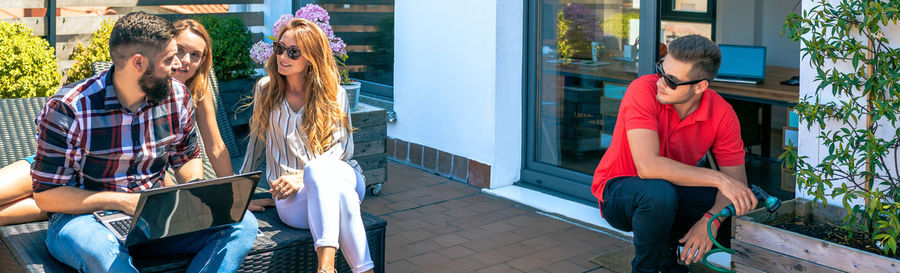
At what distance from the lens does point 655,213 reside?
2.96m

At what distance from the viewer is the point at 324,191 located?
299cm

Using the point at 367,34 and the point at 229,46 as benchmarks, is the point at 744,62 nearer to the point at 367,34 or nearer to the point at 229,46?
the point at 367,34

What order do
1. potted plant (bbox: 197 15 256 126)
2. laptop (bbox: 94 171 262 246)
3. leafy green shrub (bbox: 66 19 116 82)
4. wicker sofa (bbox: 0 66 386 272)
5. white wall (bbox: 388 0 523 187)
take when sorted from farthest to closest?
potted plant (bbox: 197 15 256 126)
leafy green shrub (bbox: 66 19 116 82)
white wall (bbox: 388 0 523 187)
wicker sofa (bbox: 0 66 386 272)
laptop (bbox: 94 171 262 246)

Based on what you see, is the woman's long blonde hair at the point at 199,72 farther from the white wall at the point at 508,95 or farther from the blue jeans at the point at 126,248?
the white wall at the point at 508,95

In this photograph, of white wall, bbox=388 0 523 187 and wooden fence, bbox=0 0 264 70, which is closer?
white wall, bbox=388 0 523 187

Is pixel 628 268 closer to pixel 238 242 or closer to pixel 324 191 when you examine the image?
pixel 324 191

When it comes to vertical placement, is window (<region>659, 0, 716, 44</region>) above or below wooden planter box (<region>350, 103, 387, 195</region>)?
above

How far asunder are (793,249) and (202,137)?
6.99 feet

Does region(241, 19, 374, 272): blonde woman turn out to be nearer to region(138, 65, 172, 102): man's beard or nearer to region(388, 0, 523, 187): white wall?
region(138, 65, 172, 102): man's beard

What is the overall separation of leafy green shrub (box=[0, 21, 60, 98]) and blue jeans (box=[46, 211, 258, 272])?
8.12 ft

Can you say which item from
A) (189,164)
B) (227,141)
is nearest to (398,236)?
(227,141)

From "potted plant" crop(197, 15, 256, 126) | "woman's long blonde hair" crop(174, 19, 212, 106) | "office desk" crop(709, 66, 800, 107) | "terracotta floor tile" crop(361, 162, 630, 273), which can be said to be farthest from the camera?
"potted plant" crop(197, 15, 256, 126)

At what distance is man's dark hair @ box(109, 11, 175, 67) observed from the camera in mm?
2633

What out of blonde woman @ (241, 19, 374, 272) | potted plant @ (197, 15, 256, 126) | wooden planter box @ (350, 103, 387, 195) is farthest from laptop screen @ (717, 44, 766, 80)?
blonde woman @ (241, 19, 374, 272)
